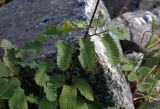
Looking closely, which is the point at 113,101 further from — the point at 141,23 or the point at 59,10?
the point at 141,23

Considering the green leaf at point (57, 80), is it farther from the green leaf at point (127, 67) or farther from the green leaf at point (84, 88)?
the green leaf at point (127, 67)

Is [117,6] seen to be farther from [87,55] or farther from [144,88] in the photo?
[87,55]

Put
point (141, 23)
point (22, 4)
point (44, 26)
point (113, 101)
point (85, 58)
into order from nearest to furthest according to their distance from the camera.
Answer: point (85, 58) < point (113, 101) < point (44, 26) < point (22, 4) < point (141, 23)

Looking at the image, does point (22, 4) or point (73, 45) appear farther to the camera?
point (22, 4)

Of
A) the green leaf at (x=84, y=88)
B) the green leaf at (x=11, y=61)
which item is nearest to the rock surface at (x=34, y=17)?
the green leaf at (x=11, y=61)

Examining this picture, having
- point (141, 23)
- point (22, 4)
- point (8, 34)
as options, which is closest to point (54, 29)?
point (8, 34)

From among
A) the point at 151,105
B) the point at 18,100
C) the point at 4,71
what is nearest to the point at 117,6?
the point at 151,105
